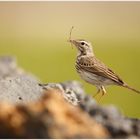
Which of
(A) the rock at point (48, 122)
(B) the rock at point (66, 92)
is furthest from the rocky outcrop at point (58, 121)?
(B) the rock at point (66, 92)

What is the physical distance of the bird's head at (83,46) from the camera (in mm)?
3250

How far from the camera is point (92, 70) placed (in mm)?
3201

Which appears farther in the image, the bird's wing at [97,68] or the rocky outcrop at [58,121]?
the bird's wing at [97,68]

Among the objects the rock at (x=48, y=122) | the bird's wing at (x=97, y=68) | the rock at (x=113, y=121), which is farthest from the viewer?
the bird's wing at (x=97, y=68)

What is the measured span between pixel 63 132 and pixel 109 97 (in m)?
1.37

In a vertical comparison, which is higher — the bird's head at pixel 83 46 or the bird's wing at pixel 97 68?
the bird's head at pixel 83 46

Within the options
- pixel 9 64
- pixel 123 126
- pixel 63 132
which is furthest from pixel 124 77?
pixel 63 132

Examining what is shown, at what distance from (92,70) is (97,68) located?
0.09ft

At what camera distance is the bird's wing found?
314 centimetres

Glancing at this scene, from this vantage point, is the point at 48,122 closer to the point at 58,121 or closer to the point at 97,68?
the point at 58,121

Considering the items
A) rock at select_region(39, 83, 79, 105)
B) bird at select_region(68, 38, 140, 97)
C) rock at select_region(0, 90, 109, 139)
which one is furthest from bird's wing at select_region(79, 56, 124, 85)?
rock at select_region(0, 90, 109, 139)

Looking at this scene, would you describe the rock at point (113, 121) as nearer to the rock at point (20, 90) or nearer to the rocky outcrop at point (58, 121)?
the rocky outcrop at point (58, 121)

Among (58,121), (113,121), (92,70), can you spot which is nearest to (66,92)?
(92,70)

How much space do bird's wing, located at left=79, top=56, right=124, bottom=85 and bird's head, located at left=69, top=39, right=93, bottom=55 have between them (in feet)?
0.12
